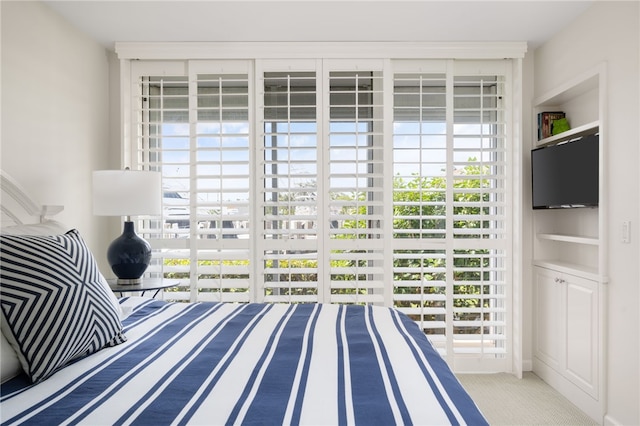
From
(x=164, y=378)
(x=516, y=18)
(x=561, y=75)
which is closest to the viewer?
(x=164, y=378)

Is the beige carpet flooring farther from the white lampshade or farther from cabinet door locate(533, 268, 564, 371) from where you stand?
the white lampshade

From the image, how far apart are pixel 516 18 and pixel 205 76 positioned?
232 cm

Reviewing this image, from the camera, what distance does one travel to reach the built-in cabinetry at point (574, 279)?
248cm

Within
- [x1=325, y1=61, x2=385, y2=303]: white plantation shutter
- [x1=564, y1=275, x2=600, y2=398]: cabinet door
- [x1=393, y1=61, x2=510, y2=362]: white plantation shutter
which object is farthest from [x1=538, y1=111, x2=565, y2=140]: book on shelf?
[x1=325, y1=61, x2=385, y2=303]: white plantation shutter

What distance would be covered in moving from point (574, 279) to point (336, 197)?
172cm

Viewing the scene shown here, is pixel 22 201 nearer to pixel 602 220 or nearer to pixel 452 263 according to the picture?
pixel 452 263

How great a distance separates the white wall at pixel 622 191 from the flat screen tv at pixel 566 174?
12 centimetres

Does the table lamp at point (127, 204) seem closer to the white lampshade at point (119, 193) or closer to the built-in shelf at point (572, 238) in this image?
the white lampshade at point (119, 193)

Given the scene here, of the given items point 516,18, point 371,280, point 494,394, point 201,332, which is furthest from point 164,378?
point 516,18

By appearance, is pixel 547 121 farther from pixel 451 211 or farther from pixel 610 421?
pixel 610 421

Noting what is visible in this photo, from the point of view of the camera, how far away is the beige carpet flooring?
2527mm

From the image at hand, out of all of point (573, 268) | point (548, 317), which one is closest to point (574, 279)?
point (573, 268)

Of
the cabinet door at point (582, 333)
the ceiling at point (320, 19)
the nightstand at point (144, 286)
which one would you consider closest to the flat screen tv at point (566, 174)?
the cabinet door at point (582, 333)

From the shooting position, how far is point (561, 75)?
2.96 metres
